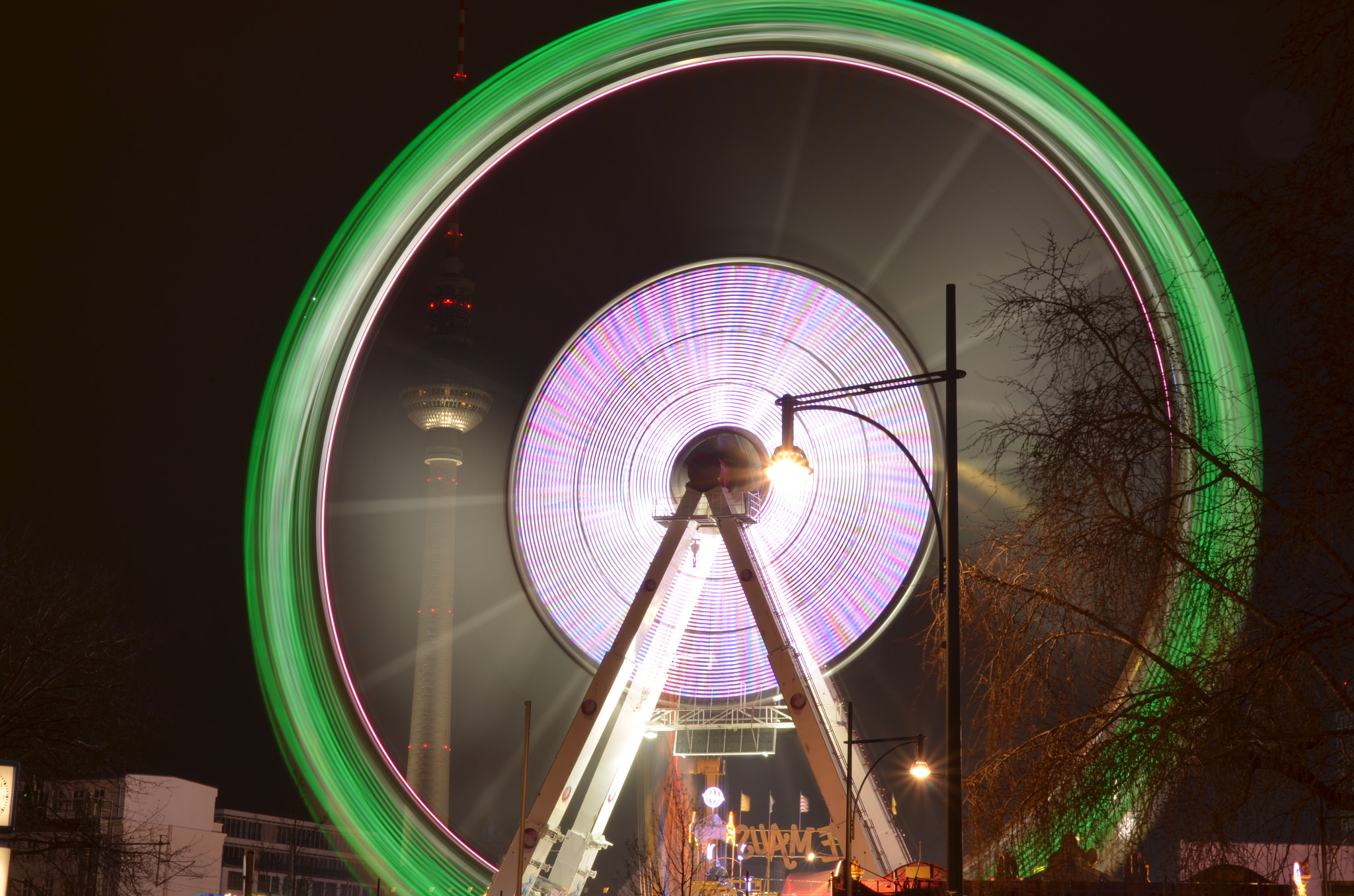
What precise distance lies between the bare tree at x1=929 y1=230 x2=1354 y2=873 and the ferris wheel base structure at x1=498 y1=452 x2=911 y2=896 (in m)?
12.2

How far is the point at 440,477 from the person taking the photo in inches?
2717

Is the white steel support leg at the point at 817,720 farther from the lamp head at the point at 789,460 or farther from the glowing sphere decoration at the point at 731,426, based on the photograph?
the lamp head at the point at 789,460

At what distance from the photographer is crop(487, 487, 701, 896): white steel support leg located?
2159cm

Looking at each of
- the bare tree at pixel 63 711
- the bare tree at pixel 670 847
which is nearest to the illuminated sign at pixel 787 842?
the bare tree at pixel 670 847

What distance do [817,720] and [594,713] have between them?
365 cm

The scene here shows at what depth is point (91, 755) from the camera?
66.3 feet

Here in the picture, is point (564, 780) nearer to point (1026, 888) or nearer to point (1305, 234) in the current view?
point (1026, 888)

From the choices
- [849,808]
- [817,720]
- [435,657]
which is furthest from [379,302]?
[435,657]

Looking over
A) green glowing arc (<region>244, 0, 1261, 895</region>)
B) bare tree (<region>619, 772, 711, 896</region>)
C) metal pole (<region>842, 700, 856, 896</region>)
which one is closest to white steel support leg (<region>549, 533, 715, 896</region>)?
green glowing arc (<region>244, 0, 1261, 895</region>)

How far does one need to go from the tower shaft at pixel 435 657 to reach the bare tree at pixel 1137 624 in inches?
2288

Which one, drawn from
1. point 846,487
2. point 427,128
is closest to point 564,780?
point 846,487

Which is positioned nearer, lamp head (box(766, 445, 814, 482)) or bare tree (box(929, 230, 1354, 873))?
bare tree (box(929, 230, 1354, 873))

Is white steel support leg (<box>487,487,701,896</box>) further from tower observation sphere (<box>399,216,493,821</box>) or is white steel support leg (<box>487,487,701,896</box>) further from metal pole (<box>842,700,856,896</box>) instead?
tower observation sphere (<box>399,216,493,821</box>)

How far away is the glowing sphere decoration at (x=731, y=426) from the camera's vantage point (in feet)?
67.1
